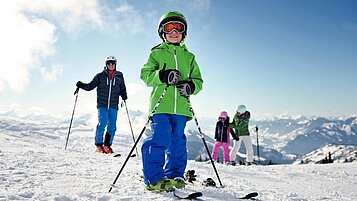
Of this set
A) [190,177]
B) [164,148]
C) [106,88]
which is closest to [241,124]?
[106,88]

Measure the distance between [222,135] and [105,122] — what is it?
521cm

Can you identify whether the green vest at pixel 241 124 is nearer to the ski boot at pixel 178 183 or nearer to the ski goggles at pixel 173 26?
the ski goggles at pixel 173 26

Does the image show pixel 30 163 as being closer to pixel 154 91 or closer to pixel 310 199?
pixel 154 91

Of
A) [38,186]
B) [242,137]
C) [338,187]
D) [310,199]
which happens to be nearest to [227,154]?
[242,137]

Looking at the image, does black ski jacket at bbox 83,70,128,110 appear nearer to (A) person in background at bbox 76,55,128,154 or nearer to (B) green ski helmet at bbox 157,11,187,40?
(A) person in background at bbox 76,55,128,154

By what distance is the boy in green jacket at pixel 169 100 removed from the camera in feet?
12.5

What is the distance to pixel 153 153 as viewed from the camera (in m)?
3.82

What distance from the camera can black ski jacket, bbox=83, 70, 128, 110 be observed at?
9.80m

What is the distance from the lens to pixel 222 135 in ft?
40.8

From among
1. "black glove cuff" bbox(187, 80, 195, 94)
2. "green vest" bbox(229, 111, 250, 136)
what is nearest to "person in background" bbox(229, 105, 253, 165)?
"green vest" bbox(229, 111, 250, 136)

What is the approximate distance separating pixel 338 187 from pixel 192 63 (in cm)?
476

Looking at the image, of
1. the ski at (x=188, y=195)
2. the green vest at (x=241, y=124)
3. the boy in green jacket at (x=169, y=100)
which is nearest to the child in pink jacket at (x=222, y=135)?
the green vest at (x=241, y=124)

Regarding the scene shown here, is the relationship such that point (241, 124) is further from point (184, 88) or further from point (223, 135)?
point (184, 88)

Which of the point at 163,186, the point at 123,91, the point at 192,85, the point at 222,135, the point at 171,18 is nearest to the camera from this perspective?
the point at 163,186
